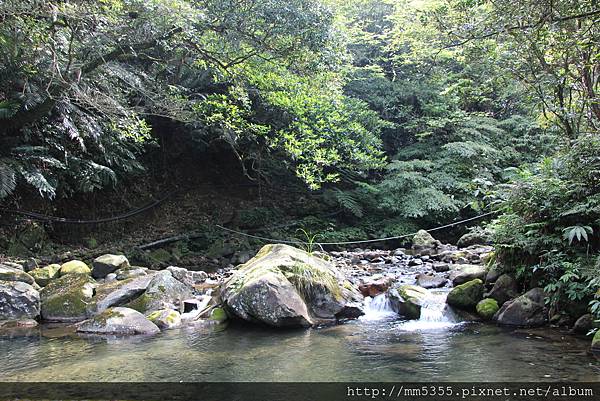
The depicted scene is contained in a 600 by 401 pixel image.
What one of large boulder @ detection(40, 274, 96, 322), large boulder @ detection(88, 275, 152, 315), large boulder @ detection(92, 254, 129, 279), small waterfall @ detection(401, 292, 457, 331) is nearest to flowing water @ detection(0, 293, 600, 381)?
small waterfall @ detection(401, 292, 457, 331)

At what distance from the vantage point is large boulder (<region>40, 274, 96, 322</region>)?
594 cm

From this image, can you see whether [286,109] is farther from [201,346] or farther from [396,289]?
[201,346]

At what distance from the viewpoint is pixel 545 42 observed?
5047 mm

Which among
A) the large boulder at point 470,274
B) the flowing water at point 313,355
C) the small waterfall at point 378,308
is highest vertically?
the large boulder at point 470,274

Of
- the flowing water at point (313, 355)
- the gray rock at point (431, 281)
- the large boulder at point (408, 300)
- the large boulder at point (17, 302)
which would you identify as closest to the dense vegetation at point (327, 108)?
the flowing water at point (313, 355)

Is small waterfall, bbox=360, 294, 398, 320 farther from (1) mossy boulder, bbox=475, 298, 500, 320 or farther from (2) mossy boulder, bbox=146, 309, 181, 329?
(2) mossy boulder, bbox=146, 309, 181, 329

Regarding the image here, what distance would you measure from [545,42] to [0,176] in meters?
8.29

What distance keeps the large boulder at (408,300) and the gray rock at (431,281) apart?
887 mm

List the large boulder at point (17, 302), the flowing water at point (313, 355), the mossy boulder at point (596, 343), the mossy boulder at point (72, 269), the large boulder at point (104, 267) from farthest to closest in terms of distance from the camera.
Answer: the large boulder at point (104, 267) → the mossy boulder at point (72, 269) → the large boulder at point (17, 302) → the mossy boulder at point (596, 343) → the flowing water at point (313, 355)

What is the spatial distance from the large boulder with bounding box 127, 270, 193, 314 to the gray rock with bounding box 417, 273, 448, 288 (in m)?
3.67

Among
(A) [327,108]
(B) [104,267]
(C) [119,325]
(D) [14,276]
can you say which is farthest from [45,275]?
(A) [327,108]

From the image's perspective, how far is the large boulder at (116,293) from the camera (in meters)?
6.02

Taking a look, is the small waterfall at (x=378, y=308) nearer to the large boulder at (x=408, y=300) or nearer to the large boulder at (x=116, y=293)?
the large boulder at (x=408, y=300)

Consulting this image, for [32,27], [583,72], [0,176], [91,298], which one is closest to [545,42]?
[583,72]
